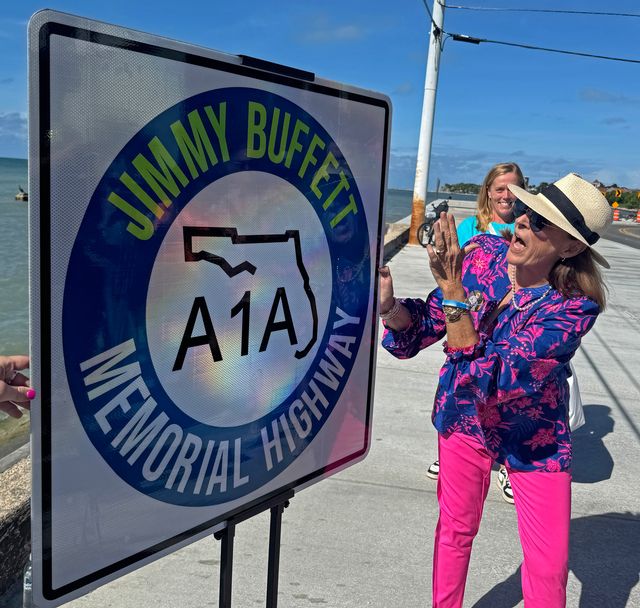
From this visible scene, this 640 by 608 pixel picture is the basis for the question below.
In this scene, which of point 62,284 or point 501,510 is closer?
point 62,284

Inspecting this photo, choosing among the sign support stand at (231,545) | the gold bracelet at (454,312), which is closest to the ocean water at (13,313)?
the sign support stand at (231,545)

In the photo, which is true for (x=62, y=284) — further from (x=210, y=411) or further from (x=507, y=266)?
(x=507, y=266)

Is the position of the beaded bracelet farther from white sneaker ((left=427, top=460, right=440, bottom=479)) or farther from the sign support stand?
white sneaker ((left=427, top=460, right=440, bottom=479))

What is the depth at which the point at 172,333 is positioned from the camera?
1.23 metres

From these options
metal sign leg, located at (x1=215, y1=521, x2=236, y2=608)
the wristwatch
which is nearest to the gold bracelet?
the wristwatch

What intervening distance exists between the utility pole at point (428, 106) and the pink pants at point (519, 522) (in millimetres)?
13844

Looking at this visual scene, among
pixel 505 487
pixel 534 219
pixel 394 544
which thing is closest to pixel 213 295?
pixel 534 219

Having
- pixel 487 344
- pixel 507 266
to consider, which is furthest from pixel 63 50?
pixel 507 266

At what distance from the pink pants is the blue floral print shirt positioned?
0.18ft

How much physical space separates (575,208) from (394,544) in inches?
70.7

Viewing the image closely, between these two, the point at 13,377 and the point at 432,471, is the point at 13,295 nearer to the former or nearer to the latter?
the point at 432,471

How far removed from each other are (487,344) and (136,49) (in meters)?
1.43

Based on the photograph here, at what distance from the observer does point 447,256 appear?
194 centimetres

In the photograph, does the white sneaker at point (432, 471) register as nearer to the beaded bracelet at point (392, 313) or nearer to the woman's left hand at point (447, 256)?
the beaded bracelet at point (392, 313)
